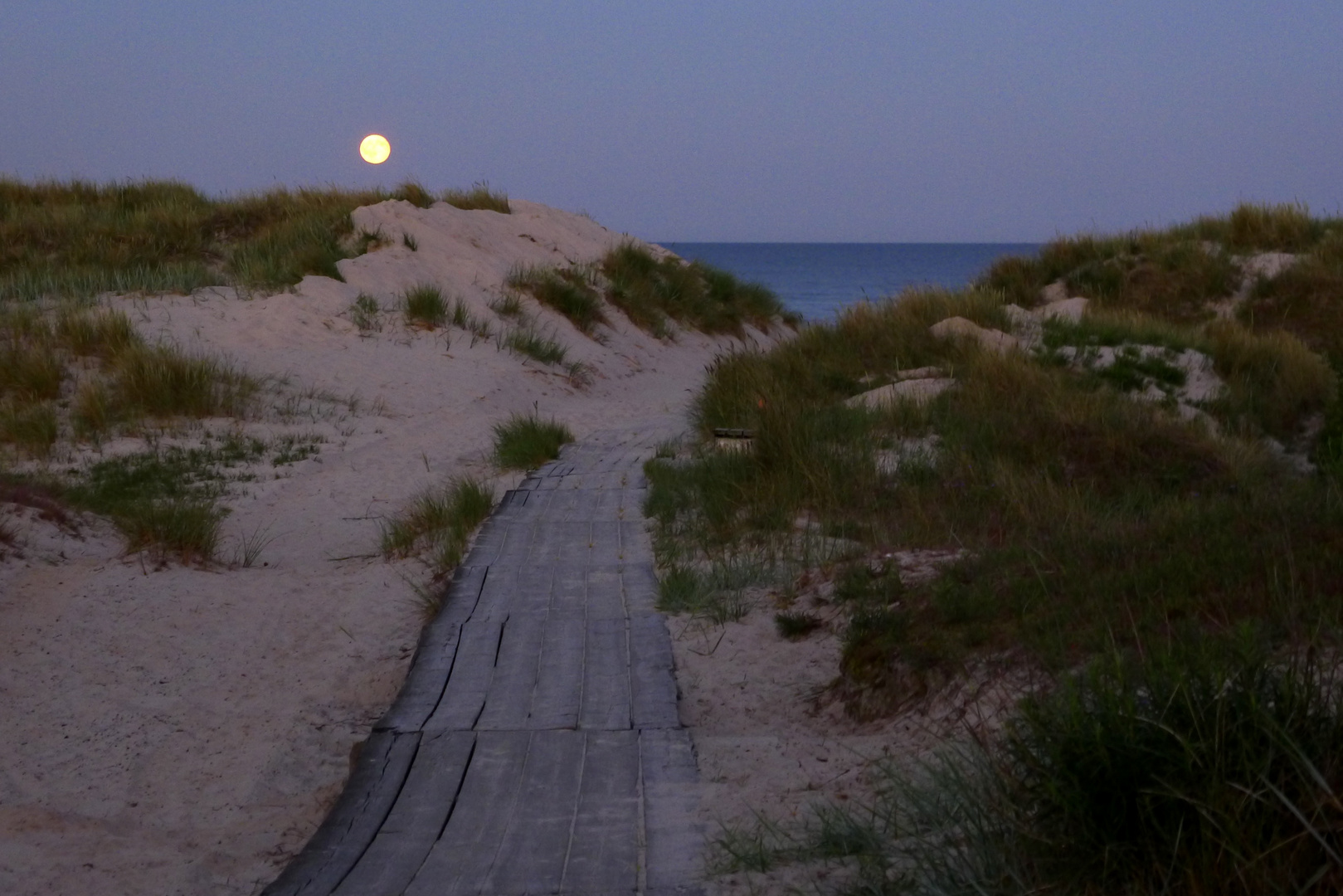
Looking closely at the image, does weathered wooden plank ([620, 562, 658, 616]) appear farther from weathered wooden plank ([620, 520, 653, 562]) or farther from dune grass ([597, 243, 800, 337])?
dune grass ([597, 243, 800, 337])

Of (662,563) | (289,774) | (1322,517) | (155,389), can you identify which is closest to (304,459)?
(155,389)

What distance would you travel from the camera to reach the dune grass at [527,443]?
9.58 meters

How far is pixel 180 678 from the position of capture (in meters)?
5.40

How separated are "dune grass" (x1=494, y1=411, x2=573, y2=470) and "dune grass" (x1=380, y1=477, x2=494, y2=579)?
4.27 ft

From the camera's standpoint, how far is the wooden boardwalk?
3.45 metres

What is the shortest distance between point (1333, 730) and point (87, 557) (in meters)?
6.45

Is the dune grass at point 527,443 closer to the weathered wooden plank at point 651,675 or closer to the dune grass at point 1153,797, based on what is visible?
the weathered wooden plank at point 651,675

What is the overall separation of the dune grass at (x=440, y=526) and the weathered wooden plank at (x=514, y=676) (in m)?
1.23

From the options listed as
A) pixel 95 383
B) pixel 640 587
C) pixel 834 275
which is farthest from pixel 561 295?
pixel 834 275

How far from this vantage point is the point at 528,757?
13.8 ft

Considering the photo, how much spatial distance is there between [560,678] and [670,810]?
1.27m

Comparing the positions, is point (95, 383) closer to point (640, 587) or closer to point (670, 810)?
point (640, 587)

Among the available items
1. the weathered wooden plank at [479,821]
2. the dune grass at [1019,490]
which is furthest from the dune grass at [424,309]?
the weathered wooden plank at [479,821]

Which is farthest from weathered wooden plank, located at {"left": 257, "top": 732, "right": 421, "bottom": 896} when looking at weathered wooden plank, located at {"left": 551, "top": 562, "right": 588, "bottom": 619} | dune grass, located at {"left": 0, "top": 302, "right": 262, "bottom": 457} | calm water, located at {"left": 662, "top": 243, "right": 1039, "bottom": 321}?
calm water, located at {"left": 662, "top": 243, "right": 1039, "bottom": 321}
